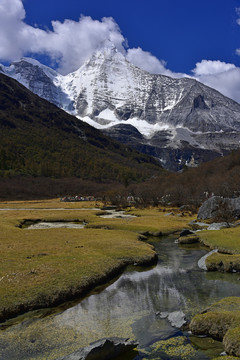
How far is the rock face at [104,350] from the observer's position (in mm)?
13438

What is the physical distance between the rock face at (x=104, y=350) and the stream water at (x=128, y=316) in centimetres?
82

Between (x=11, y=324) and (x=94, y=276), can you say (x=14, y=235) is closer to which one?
(x=94, y=276)

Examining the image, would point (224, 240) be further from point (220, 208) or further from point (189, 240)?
point (220, 208)

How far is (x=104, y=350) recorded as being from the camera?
45.9ft

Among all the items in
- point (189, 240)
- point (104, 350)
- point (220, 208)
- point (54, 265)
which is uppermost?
point (220, 208)

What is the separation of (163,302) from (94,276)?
280 inches

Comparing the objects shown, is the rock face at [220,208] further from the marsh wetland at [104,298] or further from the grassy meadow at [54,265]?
the grassy meadow at [54,265]

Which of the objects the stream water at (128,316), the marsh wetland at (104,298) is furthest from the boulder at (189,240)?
the stream water at (128,316)

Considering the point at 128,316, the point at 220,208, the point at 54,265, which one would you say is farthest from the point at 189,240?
the point at 128,316

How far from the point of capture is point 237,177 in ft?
356

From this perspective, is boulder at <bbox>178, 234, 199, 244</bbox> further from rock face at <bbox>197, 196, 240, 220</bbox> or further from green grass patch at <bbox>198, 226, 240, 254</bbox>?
rock face at <bbox>197, 196, 240, 220</bbox>

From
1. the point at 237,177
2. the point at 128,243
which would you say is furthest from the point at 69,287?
the point at 237,177

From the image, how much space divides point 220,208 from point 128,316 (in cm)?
5168

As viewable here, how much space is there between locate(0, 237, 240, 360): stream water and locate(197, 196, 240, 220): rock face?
125 ft
